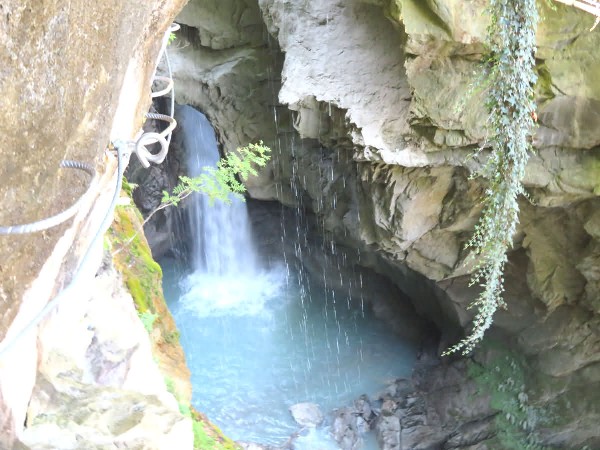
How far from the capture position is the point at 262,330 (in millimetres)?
10422

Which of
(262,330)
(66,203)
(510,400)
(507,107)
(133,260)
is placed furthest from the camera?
(262,330)

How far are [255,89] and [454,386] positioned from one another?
5796 millimetres

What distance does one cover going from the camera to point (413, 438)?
8211 mm

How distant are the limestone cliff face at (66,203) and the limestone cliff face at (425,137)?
357cm

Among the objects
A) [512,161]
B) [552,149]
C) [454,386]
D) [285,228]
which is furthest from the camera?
[285,228]

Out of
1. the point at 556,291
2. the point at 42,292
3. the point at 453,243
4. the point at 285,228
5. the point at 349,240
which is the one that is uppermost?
the point at 285,228

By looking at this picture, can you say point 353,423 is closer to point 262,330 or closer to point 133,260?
point 262,330

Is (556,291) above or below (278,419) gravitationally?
above

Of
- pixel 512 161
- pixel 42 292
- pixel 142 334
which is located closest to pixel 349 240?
pixel 512 161

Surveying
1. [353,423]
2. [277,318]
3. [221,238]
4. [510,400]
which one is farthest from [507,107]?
[221,238]

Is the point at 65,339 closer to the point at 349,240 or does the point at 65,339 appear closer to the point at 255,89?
the point at 255,89

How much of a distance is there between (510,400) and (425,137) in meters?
4.63

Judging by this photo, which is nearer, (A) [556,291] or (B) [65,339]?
(B) [65,339]

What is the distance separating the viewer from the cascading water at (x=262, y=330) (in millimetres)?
8602
